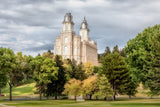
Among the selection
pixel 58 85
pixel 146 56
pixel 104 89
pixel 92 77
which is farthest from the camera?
pixel 58 85

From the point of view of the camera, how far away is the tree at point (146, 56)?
1054 inches

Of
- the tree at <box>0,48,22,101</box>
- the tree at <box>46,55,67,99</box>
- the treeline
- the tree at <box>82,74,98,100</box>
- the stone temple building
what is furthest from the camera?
the stone temple building

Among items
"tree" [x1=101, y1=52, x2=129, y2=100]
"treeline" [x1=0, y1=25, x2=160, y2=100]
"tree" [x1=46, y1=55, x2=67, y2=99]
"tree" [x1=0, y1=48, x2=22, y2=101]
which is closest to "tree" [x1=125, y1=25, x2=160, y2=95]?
"treeline" [x1=0, y1=25, x2=160, y2=100]

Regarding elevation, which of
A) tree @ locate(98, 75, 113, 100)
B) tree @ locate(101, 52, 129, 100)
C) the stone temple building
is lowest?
tree @ locate(98, 75, 113, 100)

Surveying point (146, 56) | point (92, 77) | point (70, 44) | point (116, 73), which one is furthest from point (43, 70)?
point (70, 44)

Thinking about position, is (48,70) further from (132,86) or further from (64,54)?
(64,54)

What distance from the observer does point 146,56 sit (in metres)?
28.7

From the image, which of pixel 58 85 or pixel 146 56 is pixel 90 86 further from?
pixel 146 56

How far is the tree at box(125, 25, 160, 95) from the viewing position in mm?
26781

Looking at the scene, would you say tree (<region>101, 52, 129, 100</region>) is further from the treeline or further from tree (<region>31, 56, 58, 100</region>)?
tree (<region>31, 56, 58, 100</region>)

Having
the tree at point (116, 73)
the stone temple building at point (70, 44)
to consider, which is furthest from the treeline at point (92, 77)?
the stone temple building at point (70, 44)

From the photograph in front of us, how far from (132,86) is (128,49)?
14347mm

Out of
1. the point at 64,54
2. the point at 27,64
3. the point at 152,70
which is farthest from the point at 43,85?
the point at 64,54

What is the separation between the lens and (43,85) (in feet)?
156
